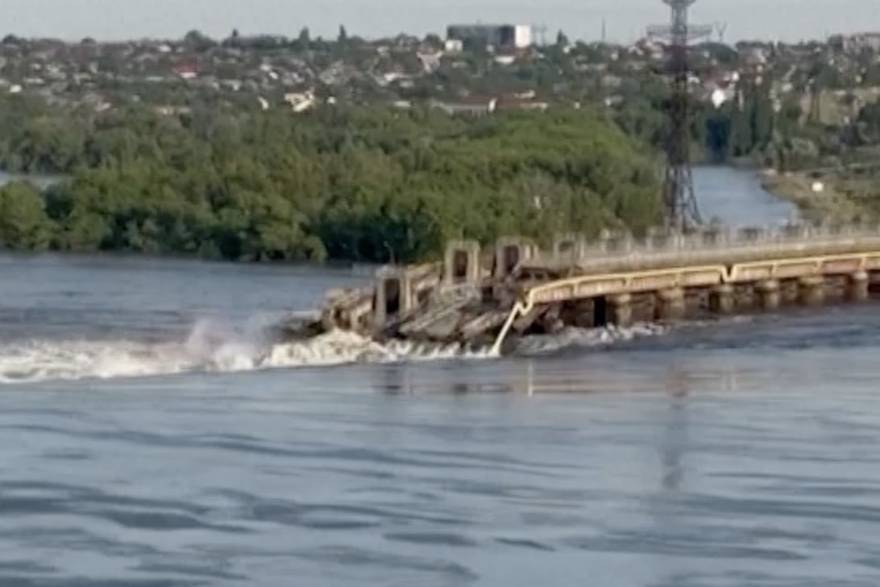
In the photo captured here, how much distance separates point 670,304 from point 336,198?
3249cm

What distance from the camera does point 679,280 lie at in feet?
197

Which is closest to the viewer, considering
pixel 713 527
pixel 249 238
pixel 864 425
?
pixel 713 527

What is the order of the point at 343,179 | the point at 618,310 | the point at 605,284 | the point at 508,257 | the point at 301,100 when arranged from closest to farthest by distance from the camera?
the point at 508,257
the point at 605,284
the point at 618,310
the point at 343,179
the point at 301,100

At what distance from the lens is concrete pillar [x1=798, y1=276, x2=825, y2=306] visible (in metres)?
65.7

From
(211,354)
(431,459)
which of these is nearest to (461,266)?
(211,354)

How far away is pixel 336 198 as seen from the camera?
91.9 meters

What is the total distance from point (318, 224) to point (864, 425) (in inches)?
1876

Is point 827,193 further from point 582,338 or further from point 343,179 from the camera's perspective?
point 582,338

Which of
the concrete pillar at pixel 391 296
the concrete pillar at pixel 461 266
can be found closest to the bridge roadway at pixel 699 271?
the concrete pillar at pixel 461 266

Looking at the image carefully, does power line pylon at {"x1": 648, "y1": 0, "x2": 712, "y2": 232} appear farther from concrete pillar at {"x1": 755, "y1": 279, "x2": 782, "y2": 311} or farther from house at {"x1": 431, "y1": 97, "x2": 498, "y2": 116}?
house at {"x1": 431, "y1": 97, "x2": 498, "y2": 116}

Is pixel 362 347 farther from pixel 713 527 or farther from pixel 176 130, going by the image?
pixel 176 130

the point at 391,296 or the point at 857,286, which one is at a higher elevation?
the point at 391,296

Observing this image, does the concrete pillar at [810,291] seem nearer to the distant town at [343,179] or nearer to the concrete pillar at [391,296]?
the distant town at [343,179]

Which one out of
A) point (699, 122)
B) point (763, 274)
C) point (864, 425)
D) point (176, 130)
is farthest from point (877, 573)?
point (699, 122)
